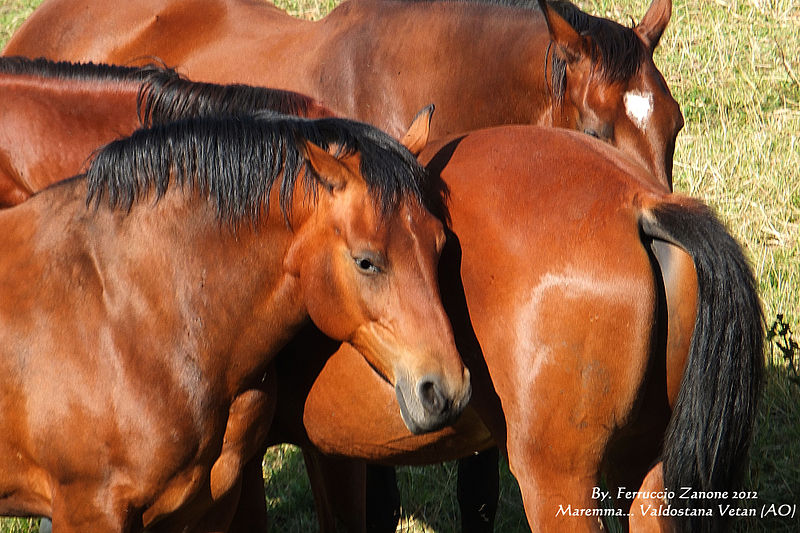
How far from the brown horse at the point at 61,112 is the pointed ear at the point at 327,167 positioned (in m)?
0.95

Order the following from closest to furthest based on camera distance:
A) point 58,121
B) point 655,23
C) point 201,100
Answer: point 201,100
point 58,121
point 655,23

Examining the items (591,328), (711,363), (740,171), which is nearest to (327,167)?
(591,328)

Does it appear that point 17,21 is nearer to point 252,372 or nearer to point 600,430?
point 252,372

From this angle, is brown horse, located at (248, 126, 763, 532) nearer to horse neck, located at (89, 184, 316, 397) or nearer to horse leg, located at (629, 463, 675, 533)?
horse leg, located at (629, 463, 675, 533)

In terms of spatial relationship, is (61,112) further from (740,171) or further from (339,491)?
(740,171)

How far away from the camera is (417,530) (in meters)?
4.18

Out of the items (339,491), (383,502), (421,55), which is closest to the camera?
(339,491)

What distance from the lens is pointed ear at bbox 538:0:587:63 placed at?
388cm

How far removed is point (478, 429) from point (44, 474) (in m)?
1.28

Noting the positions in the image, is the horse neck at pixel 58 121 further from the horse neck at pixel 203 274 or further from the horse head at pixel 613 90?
the horse head at pixel 613 90

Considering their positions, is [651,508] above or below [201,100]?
below

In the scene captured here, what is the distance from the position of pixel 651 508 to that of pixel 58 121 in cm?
255

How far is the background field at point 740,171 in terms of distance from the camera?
427 cm

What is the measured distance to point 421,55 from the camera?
4.38 metres
